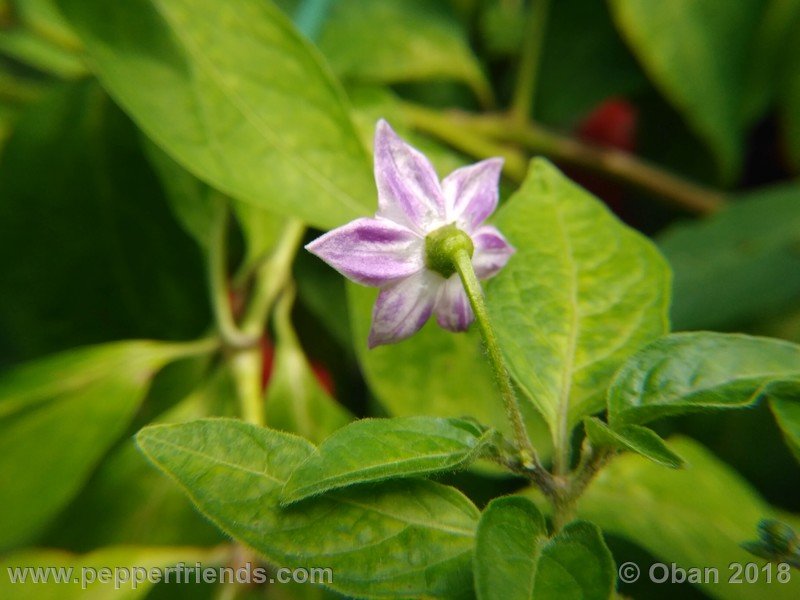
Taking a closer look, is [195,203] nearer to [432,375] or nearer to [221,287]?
[221,287]

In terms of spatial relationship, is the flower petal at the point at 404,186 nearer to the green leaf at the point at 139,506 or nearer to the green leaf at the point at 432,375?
the green leaf at the point at 432,375

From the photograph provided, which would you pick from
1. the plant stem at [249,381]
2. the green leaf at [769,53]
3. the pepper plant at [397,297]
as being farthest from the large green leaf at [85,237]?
the green leaf at [769,53]

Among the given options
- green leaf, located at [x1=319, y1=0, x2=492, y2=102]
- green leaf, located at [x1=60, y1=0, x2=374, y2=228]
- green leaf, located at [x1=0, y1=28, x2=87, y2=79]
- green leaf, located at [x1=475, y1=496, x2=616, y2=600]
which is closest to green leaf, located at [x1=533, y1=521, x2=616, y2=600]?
green leaf, located at [x1=475, y1=496, x2=616, y2=600]

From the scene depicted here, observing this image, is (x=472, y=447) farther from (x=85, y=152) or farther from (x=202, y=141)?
(x=85, y=152)

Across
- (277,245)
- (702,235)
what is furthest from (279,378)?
(702,235)

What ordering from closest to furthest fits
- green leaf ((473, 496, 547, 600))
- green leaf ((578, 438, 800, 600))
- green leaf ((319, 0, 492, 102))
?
green leaf ((473, 496, 547, 600)) < green leaf ((578, 438, 800, 600)) < green leaf ((319, 0, 492, 102))

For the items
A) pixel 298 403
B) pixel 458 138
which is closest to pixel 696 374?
pixel 298 403

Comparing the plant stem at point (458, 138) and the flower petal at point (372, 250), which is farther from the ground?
the flower petal at point (372, 250)

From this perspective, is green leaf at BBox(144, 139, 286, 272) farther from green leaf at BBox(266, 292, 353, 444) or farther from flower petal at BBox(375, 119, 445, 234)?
flower petal at BBox(375, 119, 445, 234)
